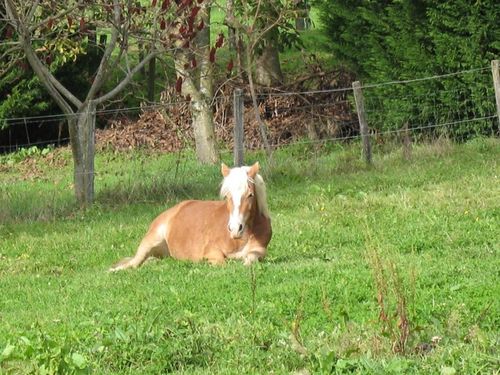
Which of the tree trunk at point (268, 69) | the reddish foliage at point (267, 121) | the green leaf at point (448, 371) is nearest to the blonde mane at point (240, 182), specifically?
the green leaf at point (448, 371)

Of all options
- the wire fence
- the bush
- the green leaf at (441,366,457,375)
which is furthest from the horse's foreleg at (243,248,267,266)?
the bush

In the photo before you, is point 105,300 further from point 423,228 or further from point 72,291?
point 423,228

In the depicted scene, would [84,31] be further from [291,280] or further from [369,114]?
[291,280]

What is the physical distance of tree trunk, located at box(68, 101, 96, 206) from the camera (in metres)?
17.3

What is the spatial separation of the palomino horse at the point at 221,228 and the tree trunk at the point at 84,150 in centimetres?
432

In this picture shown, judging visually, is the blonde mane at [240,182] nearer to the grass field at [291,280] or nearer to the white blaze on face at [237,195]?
the white blaze on face at [237,195]

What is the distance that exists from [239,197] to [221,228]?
0.74 meters

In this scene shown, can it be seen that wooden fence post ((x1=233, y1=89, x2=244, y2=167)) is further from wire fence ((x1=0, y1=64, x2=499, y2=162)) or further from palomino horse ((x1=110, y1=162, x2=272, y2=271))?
palomino horse ((x1=110, y1=162, x2=272, y2=271))

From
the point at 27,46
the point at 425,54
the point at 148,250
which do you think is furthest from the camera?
the point at 425,54

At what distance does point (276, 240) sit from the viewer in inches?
523

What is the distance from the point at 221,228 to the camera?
12359mm

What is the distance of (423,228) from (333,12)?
12.6m

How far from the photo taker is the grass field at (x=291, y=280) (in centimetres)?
724

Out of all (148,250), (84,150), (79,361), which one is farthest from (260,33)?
(79,361)
